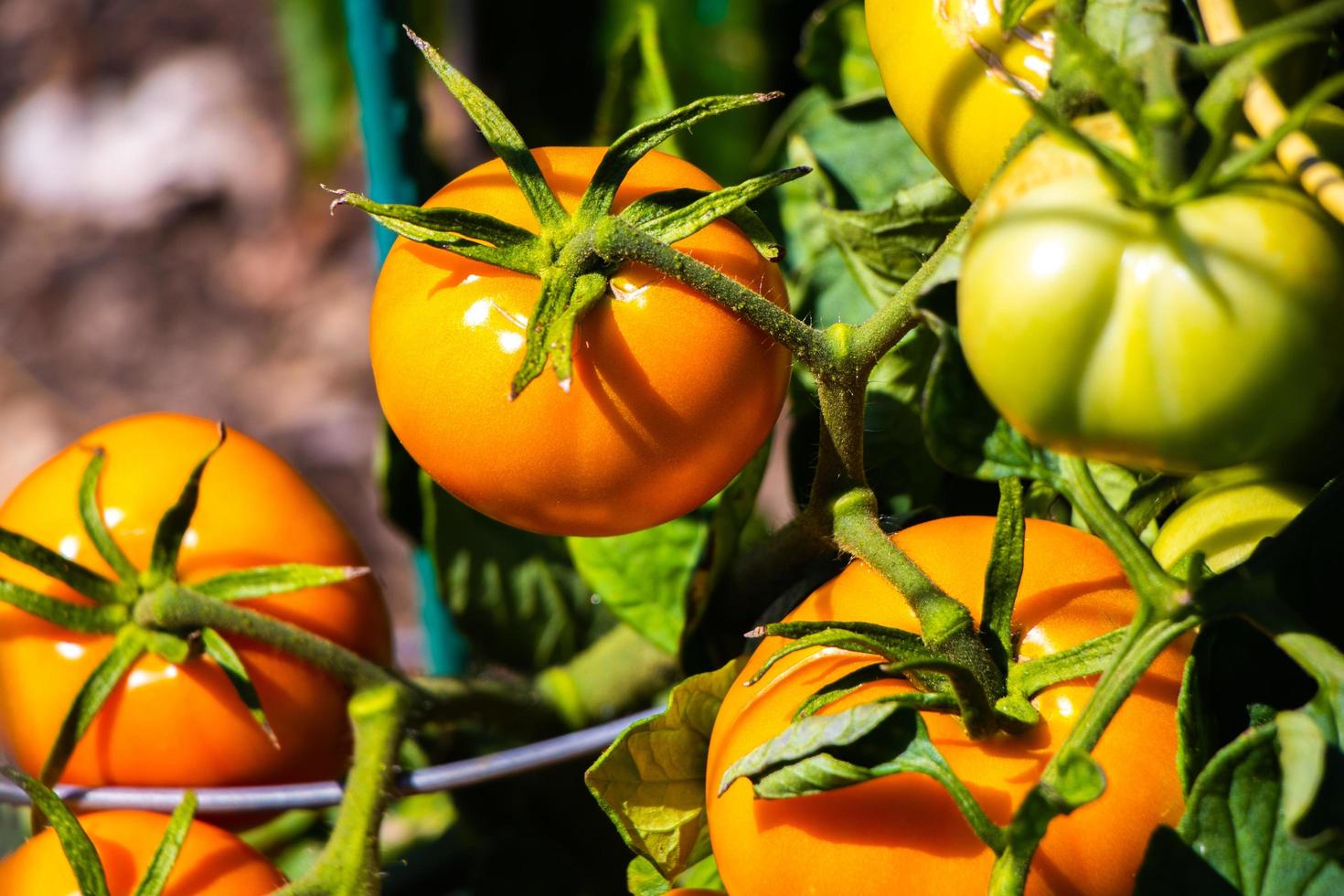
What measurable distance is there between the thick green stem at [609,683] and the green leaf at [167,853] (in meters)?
0.29

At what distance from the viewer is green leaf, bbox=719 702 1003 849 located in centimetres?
43

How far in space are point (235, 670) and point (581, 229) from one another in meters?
0.31

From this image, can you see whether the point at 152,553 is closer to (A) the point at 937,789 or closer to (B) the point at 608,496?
(B) the point at 608,496

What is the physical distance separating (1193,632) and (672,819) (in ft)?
0.74

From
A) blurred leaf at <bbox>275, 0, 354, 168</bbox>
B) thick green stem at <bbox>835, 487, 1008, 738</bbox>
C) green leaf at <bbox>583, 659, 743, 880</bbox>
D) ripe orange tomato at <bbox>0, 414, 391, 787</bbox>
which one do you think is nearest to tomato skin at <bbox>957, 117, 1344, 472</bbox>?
thick green stem at <bbox>835, 487, 1008, 738</bbox>

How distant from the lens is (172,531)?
66 cm

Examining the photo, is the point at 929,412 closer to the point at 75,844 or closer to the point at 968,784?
the point at 968,784

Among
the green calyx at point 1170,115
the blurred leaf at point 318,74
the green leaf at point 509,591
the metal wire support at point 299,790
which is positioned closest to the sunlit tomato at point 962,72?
the green calyx at point 1170,115

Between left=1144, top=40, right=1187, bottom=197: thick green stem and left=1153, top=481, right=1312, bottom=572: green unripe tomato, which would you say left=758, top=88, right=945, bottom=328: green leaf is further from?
left=1144, top=40, right=1187, bottom=197: thick green stem

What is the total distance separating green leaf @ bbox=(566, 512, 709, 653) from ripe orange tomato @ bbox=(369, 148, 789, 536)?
0.24 m

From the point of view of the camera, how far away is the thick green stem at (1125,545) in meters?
0.42

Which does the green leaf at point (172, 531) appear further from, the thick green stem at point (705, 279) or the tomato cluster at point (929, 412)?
the thick green stem at point (705, 279)

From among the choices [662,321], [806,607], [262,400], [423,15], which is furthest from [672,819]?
[262,400]

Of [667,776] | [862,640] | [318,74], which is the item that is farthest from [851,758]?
[318,74]
